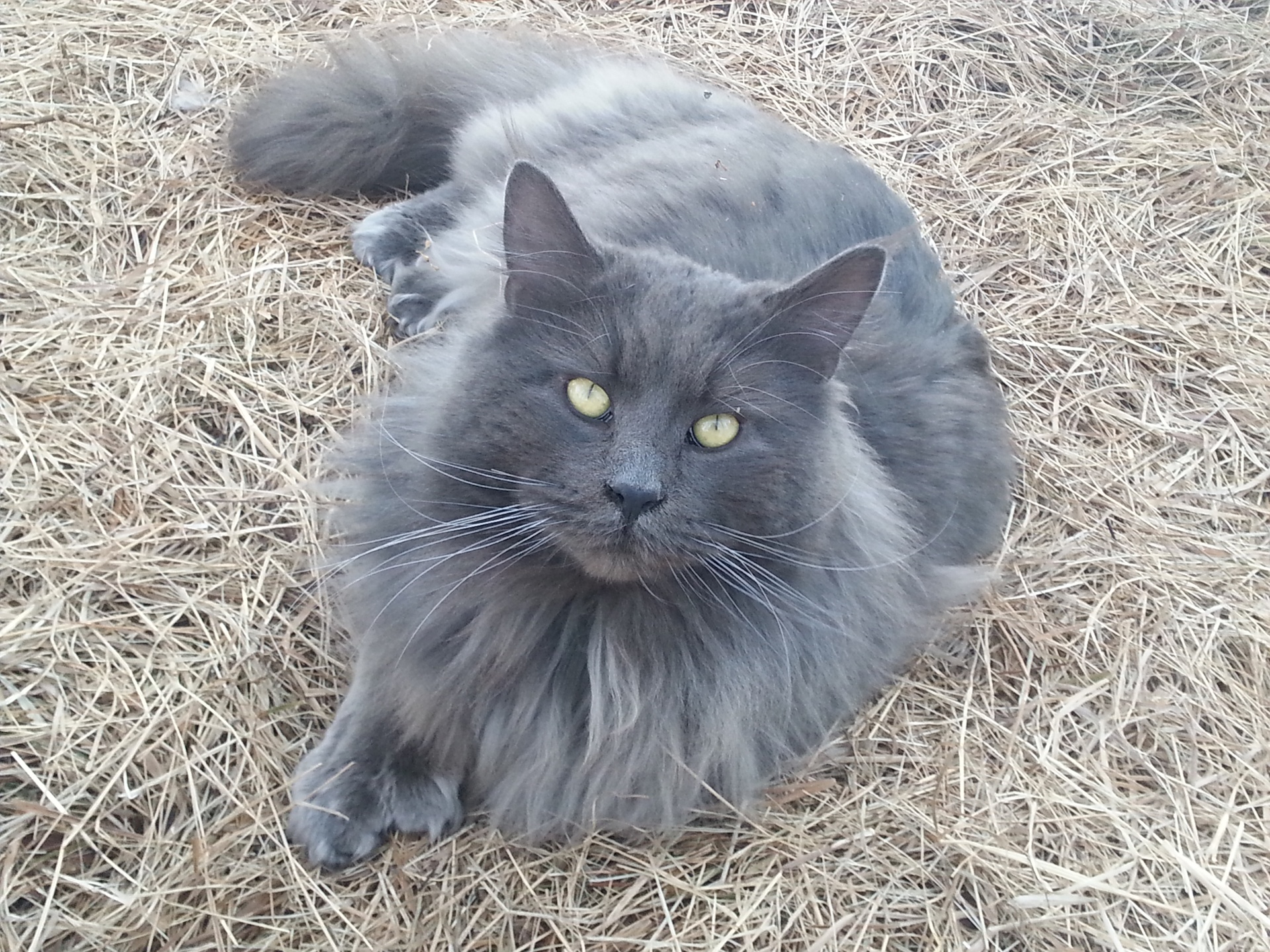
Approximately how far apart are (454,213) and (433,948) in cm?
195

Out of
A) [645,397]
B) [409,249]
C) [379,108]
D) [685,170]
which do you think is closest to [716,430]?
[645,397]

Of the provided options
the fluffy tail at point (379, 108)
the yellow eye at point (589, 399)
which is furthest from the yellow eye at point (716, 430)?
the fluffy tail at point (379, 108)

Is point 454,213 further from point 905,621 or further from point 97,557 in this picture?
point 905,621

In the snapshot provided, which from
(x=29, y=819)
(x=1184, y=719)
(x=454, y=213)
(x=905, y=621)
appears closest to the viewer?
(x=29, y=819)

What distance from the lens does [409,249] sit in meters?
2.85

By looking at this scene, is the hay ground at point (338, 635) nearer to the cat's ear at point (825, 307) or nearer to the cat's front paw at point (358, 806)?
the cat's front paw at point (358, 806)

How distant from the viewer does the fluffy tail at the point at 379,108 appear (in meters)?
2.81

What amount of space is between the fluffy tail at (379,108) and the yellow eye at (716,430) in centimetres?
177

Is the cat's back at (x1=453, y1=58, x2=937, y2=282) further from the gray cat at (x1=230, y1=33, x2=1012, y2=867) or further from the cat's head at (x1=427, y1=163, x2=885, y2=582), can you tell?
the cat's head at (x1=427, y1=163, x2=885, y2=582)

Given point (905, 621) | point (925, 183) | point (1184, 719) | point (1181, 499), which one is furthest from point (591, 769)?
point (925, 183)

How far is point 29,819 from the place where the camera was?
166 centimetres

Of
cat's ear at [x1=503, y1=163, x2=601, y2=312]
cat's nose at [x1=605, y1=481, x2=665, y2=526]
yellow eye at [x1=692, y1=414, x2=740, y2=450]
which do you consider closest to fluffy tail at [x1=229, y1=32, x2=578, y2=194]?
cat's ear at [x1=503, y1=163, x2=601, y2=312]

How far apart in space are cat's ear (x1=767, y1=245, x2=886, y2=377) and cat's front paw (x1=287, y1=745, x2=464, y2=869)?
1080mm

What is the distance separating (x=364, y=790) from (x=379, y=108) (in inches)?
78.6
